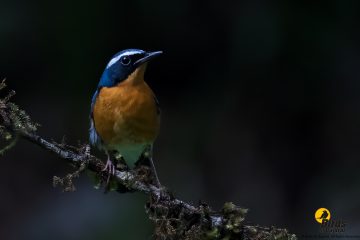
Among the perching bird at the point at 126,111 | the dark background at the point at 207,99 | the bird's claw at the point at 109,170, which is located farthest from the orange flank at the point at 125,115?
the dark background at the point at 207,99

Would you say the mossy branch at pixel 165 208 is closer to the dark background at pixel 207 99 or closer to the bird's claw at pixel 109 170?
the bird's claw at pixel 109 170

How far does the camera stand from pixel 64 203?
9.52m

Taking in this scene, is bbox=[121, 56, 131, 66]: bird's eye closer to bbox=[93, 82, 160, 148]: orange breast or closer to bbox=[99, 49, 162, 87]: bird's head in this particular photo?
bbox=[99, 49, 162, 87]: bird's head

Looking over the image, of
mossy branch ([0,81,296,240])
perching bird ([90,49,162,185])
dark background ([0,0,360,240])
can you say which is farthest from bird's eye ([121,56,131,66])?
dark background ([0,0,360,240])

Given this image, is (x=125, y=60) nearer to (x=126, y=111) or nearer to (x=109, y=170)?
(x=126, y=111)

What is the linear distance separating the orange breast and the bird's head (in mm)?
73

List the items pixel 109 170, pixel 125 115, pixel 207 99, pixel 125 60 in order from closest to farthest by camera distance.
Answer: pixel 109 170, pixel 125 115, pixel 125 60, pixel 207 99

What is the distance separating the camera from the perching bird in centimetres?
652

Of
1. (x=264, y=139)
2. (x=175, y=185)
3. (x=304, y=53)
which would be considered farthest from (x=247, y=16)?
(x=175, y=185)

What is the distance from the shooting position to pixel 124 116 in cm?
653

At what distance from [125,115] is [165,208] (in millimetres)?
1444

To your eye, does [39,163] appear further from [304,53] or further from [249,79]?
[304,53]

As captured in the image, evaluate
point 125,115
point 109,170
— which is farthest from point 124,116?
point 109,170

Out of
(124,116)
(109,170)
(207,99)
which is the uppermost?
(207,99)
